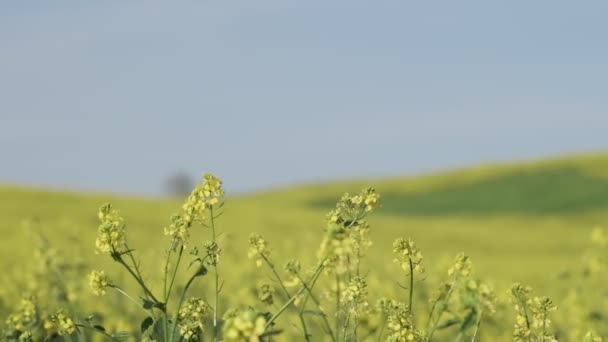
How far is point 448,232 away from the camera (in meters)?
37.0

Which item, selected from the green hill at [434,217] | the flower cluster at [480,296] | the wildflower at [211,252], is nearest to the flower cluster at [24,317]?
the wildflower at [211,252]

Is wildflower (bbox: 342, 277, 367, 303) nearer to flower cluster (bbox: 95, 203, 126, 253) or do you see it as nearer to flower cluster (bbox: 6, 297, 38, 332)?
flower cluster (bbox: 95, 203, 126, 253)

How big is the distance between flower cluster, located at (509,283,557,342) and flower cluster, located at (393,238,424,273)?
322 mm

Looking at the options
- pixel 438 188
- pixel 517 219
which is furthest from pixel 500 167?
pixel 517 219

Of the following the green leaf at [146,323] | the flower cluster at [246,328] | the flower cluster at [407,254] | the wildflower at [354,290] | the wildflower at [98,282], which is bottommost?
the flower cluster at [246,328]

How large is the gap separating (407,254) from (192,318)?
70 centimetres

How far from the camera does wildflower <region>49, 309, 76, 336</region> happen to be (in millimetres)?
3072

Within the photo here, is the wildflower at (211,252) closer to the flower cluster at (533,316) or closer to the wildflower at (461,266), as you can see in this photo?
the wildflower at (461,266)

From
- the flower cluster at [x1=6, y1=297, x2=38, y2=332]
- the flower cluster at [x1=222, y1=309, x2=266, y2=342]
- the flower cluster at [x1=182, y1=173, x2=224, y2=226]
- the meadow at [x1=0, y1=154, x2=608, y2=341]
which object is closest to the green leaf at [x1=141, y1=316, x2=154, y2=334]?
the meadow at [x1=0, y1=154, x2=608, y2=341]

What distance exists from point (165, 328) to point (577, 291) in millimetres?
5505

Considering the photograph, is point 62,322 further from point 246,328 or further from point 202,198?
point 246,328

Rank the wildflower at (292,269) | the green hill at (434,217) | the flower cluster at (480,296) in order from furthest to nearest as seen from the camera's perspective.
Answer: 1. the green hill at (434,217)
2. the wildflower at (292,269)
3. the flower cluster at (480,296)

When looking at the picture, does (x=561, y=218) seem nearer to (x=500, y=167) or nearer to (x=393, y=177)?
(x=500, y=167)

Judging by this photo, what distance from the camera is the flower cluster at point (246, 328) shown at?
6.95 feet
